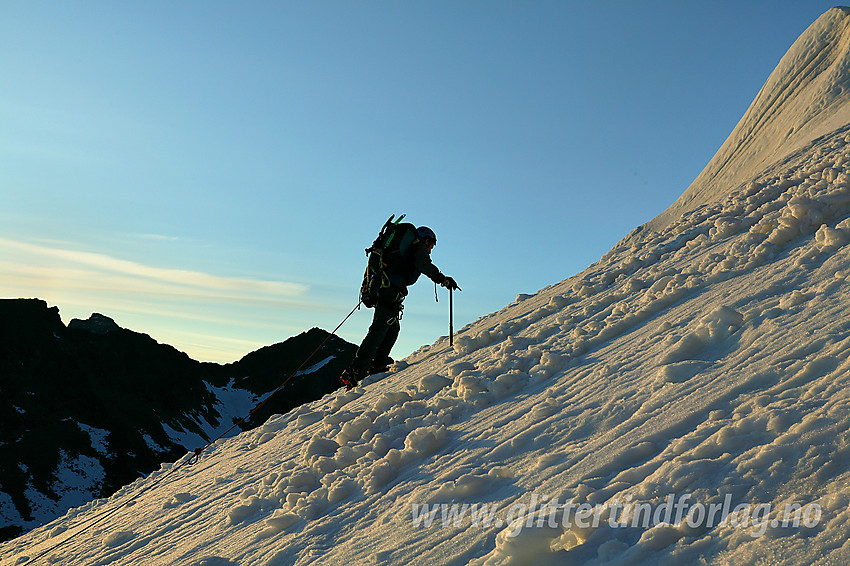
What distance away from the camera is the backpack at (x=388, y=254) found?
8.29m

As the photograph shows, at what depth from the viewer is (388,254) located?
8.44 m

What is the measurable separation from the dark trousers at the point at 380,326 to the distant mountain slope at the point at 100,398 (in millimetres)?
28727

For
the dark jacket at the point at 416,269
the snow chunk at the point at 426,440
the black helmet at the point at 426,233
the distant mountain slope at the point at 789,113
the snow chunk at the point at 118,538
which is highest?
the distant mountain slope at the point at 789,113

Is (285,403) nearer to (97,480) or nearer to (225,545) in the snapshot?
(97,480)

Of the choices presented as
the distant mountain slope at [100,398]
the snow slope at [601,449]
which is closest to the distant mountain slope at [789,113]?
the snow slope at [601,449]

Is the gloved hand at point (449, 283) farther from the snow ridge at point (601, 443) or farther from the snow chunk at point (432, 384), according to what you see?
the snow chunk at point (432, 384)

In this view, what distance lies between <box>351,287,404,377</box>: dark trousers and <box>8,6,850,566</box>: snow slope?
1.68 m

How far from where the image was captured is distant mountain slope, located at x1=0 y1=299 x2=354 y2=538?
139ft

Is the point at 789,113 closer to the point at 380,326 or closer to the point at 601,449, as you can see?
the point at 380,326

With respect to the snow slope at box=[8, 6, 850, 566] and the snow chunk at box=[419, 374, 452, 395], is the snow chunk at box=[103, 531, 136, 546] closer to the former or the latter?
the snow slope at box=[8, 6, 850, 566]

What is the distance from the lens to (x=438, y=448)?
4164mm

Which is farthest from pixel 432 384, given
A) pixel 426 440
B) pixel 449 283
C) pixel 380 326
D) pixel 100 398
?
pixel 100 398

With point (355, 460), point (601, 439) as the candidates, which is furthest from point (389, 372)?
point (601, 439)

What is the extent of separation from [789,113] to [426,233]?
830 centimetres
